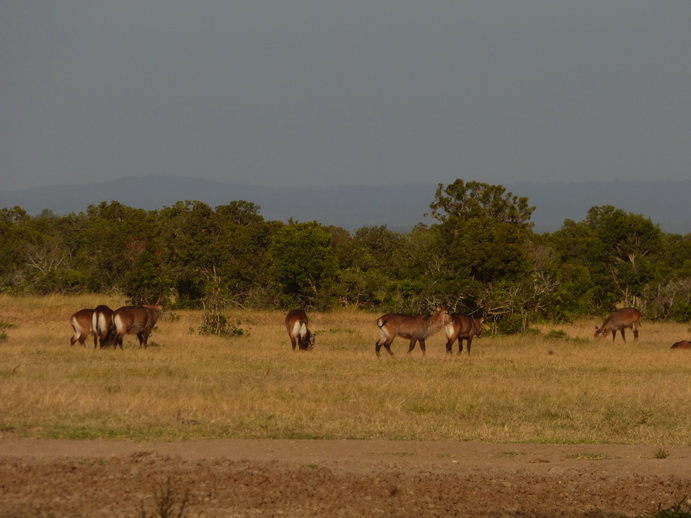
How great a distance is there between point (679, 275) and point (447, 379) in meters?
26.2

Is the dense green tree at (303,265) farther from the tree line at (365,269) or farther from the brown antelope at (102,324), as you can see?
the brown antelope at (102,324)

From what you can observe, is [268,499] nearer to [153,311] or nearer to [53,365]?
[53,365]

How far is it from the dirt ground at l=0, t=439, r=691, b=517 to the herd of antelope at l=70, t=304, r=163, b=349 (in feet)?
35.6

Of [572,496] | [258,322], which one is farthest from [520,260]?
[572,496]

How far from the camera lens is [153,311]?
22.1 meters

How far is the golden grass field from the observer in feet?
37.0

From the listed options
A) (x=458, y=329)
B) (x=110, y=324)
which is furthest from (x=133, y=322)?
(x=458, y=329)

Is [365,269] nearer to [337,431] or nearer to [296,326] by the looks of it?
[296,326]

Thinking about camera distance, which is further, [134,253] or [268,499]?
[134,253]

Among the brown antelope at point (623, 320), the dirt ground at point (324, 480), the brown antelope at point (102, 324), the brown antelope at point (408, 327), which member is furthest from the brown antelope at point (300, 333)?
the dirt ground at point (324, 480)

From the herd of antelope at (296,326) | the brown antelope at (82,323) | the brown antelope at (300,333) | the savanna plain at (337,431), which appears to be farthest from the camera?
the brown antelope at (300,333)

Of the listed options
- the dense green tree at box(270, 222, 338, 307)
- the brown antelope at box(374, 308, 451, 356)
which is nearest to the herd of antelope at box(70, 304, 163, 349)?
the brown antelope at box(374, 308, 451, 356)

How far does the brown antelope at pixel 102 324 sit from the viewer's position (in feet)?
67.5

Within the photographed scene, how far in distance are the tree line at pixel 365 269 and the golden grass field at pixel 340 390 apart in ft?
10.3
